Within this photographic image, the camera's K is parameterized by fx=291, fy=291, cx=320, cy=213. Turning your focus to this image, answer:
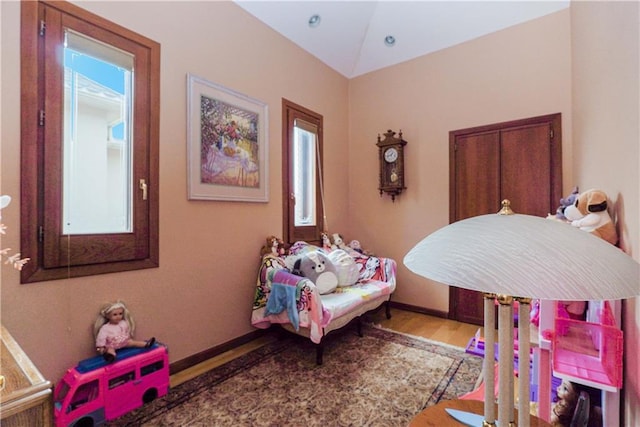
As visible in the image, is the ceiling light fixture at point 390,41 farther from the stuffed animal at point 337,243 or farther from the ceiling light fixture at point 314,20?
the stuffed animal at point 337,243

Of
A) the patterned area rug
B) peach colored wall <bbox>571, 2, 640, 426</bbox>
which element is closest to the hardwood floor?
the patterned area rug

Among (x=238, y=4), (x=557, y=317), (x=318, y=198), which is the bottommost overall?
(x=557, y=317)

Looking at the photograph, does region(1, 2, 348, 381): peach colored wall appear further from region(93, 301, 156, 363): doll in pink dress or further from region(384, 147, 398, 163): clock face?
region(384, 147, 398, 163): clock face

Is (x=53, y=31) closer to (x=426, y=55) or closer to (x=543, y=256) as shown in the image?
(x=543, y=256)

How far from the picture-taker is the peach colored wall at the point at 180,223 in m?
1.48

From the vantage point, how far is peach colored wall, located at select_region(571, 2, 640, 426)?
1002 millimetres

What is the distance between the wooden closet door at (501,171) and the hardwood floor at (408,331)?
214 mm

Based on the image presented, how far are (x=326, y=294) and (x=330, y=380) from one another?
2.35ft

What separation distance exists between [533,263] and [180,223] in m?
2.12

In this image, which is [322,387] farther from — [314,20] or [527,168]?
[314,20]

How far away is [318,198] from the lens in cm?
347

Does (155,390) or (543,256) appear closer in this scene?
(543,256)

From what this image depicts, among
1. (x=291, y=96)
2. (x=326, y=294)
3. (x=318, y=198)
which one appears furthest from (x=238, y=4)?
(x=326, y=294)

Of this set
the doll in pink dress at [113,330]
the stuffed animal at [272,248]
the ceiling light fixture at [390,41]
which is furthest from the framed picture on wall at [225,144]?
the ceiling light fixture at [390,41]
